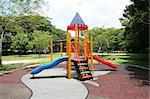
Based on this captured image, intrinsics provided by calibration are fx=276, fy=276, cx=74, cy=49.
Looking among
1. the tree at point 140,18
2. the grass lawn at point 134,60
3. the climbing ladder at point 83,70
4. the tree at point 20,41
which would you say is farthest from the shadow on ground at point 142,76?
the tree at point 20,41

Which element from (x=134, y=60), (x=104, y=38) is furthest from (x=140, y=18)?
(x=104, y=38)

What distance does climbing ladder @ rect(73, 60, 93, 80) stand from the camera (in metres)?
14.2

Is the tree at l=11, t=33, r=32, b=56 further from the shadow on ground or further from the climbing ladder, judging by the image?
the climbing ladder

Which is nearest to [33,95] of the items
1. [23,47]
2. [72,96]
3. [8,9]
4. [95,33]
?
[72,96]

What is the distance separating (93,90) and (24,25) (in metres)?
12.4

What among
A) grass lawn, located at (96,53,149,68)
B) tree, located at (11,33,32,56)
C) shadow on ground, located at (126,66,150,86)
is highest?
tree, located at (11,33,32,56)

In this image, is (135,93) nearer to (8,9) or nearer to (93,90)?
(93,90)

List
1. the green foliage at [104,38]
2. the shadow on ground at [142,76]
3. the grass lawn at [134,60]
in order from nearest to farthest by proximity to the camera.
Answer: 1. the shadow on ground at [142,76]
2. the grass lawn at [134,60]
3. the green foliage at [104,38]

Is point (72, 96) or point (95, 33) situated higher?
point (95, 33)

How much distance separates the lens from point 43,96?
32.2ft

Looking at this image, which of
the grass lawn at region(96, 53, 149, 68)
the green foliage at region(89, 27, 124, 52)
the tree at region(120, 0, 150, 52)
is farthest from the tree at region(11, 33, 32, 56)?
the tree at region(120, 0, 150, 52)

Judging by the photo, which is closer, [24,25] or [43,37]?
[24,25]

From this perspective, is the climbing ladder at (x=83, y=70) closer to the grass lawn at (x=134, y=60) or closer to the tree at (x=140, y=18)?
the tree at (x=140, y=18)

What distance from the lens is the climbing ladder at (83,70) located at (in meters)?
14.2
